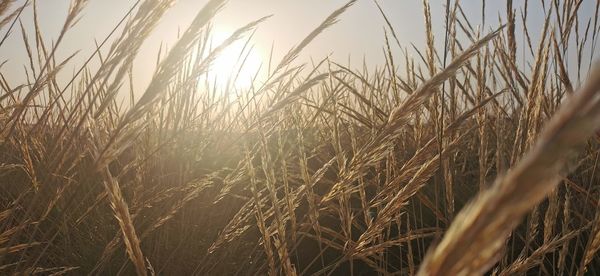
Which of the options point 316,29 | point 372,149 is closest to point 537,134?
point 372,149

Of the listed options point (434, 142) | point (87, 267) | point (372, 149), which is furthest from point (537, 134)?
point (87, 267)

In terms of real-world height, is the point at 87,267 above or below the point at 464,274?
above

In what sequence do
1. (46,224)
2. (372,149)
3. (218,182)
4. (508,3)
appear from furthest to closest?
(218,182) < (46,224) < (508,3) < (372,149)

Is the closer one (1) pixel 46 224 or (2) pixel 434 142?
(2) pixel 434 142

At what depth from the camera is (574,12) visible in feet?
4.65

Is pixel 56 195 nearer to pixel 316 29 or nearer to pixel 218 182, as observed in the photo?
pixel 316 29

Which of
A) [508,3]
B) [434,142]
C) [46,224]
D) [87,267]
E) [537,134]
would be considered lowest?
[537,134]

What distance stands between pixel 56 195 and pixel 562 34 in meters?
1.23

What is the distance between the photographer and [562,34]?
57.4 inches

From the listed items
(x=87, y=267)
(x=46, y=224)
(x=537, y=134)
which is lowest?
(x=537, y=134)

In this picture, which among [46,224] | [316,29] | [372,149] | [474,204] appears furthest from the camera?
[46,224]

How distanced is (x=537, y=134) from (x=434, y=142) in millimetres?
201

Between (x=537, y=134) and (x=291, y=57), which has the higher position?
(x=291, y=57)

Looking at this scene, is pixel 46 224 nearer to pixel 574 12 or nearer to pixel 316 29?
pixel 316 29
